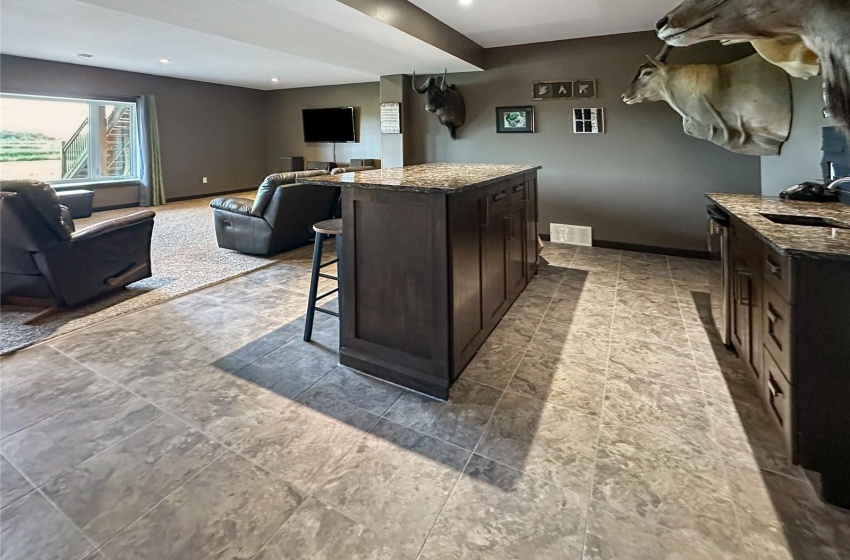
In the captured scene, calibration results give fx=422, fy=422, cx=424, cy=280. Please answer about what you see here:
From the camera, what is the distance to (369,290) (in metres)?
2.24

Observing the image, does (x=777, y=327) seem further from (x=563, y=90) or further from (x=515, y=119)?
(x=515, y=119)

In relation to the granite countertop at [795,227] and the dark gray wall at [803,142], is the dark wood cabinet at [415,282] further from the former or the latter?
the dark gray wall at [803,142]

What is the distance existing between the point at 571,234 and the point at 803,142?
2.60 m

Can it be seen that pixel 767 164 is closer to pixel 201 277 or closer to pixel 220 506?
pixel 220 506

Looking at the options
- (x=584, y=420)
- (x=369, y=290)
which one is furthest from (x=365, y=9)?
(x=584, y=420)

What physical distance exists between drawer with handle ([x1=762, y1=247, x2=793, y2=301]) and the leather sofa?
3529 millimetres

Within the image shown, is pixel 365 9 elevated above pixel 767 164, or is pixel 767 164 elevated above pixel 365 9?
pixel 365 9

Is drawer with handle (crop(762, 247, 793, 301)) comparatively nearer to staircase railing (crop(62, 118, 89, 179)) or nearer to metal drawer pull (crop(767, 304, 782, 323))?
metal drawer pull (crop(767, 304, 782, 323))

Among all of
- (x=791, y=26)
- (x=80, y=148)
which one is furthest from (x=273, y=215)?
(x=80, y=148)

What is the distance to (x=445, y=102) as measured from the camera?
17.4 ft

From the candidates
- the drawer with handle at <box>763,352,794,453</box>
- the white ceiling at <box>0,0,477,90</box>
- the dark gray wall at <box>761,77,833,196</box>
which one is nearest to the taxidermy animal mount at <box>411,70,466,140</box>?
the white ceiling at <box>0,0,477,90</box>

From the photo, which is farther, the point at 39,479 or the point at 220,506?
the point at 39,479

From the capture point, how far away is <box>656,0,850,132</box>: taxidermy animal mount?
144cm

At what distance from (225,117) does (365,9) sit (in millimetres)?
7479
